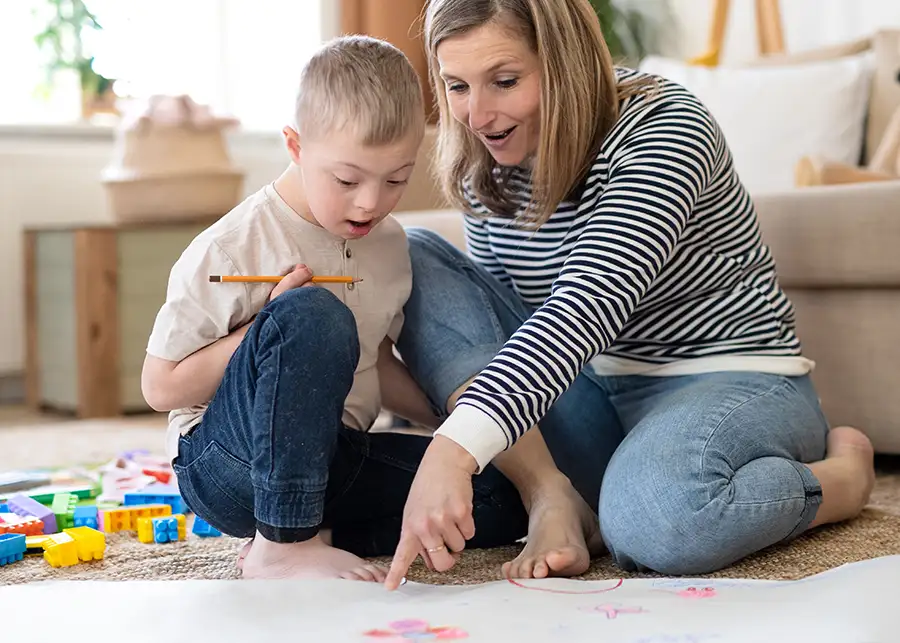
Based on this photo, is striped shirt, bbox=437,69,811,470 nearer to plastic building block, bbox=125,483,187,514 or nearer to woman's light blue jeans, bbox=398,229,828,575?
woman's light blue jeans, bbox=398,229,828,575

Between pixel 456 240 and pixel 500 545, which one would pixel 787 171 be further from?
pixel 500 545

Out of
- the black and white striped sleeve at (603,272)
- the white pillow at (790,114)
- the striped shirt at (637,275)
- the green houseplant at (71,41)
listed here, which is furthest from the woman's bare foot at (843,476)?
the green houseplant at (71,41)

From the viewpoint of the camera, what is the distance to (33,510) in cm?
123

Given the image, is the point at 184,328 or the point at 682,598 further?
the point at 184,328

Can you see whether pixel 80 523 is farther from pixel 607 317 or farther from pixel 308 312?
pixel 607 317

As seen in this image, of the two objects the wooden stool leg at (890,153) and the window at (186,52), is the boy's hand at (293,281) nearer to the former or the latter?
the wooden stool leg at (890,153)

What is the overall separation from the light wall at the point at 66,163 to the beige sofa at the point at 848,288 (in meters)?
1.28

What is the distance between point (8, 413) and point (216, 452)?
1.74 metres

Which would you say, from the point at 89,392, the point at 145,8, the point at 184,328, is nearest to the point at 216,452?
the point at 184,328

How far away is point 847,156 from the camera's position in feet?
7.06

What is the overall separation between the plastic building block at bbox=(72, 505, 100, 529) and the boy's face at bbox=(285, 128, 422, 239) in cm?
49

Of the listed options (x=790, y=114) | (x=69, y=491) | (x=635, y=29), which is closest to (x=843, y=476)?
(x=69, y=491)

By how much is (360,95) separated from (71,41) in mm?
2131

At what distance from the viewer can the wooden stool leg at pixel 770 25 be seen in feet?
8.86
